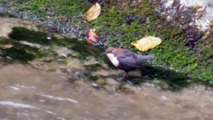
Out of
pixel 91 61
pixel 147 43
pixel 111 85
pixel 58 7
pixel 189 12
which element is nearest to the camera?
pixel 111 85

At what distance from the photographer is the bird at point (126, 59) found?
5.73m

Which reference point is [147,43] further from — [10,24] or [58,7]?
[10,24]

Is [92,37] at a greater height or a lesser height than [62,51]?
greater

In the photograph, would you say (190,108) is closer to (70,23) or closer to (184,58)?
(184,58)

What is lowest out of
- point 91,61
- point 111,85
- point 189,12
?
point 111,85

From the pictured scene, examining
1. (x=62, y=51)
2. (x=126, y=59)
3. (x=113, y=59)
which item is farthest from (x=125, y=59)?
(x=62, y=51)

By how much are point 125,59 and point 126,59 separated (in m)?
0.01

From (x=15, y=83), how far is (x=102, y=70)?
3.24ft

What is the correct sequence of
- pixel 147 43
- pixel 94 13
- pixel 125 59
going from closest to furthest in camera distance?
1. pixel 125 59
2. pixel 147 43
3. pixel 94 13

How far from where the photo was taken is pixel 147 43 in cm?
622

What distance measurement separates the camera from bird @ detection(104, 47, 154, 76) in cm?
573

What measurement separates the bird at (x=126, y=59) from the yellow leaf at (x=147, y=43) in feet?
1.20

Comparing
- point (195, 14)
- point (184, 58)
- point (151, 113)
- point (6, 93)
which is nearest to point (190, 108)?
point (151, 113)

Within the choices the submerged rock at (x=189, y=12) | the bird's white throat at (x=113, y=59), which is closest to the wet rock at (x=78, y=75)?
the bird's white throat at (x=113, y=59)
